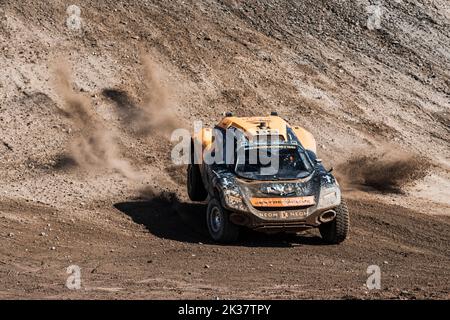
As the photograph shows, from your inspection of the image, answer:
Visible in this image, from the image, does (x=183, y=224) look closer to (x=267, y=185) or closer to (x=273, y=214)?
(x=267, y=185)

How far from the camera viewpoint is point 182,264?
14406mm

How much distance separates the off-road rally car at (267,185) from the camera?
1521 centimetres

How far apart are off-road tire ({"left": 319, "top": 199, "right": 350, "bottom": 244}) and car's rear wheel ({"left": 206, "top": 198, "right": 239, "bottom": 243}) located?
1.47 metres

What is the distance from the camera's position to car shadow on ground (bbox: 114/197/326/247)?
626 inches

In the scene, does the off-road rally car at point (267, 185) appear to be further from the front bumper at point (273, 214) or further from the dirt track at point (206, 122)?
the dirt track at point (206, 122)

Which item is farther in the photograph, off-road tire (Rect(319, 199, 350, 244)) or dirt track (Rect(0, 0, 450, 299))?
off-road tire (Rect(319, 199, 350, 244))

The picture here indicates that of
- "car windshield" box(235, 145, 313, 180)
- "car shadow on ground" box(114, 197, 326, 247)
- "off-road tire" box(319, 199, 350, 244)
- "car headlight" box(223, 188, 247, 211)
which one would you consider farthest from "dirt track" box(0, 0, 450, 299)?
"car windshield" box(235, 145, 313, 180)

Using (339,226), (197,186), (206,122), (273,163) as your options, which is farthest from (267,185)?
(206,122)

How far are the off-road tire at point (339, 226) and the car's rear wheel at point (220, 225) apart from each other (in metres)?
1.47

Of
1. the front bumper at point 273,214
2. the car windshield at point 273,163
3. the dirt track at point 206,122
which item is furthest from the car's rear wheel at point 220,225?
the car windshield at point 273,163

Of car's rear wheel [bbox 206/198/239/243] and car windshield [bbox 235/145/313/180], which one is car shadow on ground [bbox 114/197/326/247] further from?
car windshield [bbox 235/145/313/180]

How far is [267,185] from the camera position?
50.7 ft

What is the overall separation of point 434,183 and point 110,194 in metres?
6.59
